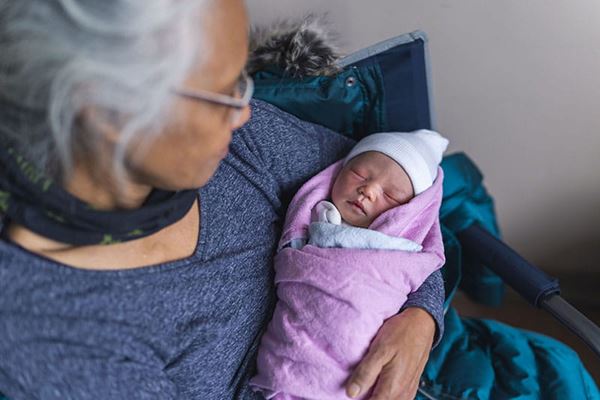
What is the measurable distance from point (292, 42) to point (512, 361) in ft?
2.76

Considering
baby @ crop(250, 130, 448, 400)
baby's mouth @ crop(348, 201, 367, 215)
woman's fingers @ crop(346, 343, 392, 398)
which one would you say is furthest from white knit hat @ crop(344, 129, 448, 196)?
woman's fingers @ crop(346, 343, 392, 398)

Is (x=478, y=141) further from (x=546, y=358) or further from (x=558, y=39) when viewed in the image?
(x=546, y=358)

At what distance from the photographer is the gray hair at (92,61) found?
0.76m

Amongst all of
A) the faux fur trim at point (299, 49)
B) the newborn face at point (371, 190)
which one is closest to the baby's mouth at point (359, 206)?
the newborn face at point (371, 190)

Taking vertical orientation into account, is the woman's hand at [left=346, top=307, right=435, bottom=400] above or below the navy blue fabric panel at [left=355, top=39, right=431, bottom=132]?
below

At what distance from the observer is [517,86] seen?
166cm

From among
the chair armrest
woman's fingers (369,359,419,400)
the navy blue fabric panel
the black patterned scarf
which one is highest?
the navy blue fabric panel

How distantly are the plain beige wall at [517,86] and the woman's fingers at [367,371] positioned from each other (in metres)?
0.82

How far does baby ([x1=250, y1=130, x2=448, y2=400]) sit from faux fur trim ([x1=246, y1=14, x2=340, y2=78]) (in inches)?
7.8

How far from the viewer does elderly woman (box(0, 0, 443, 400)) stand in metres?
0.77

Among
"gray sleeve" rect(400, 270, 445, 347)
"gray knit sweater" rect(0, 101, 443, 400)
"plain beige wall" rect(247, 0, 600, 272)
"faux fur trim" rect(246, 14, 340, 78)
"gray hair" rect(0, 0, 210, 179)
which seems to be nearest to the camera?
"gray hair" rect(0, 0, 210, 179)

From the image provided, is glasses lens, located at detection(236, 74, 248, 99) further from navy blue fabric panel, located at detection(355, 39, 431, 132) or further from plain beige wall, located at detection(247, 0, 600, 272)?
plain beige wall, located at detection(247, 0, 600, 272)

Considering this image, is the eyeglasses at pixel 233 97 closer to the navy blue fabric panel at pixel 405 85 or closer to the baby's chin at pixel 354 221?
the baby's chin at pixel 354 221

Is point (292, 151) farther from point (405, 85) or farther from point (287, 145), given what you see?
point (405, 85)
